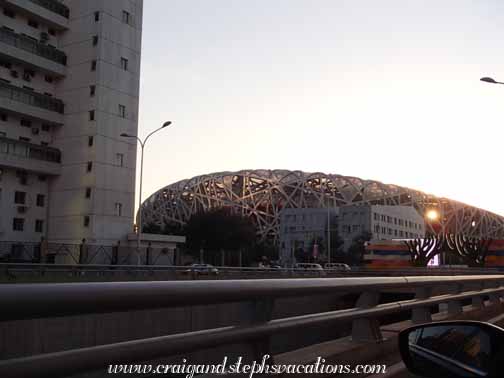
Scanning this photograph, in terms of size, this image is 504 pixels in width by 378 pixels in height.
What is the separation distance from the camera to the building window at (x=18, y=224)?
182 feet

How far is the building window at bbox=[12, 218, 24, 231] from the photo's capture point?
55344mm

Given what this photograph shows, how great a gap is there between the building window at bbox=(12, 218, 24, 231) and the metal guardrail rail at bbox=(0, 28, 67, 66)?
15862 mm

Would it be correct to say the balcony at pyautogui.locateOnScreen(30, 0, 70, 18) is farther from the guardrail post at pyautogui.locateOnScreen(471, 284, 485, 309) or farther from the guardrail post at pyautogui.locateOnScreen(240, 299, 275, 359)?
the guardrail post at pyautogui.locateOnScreen(240, 299, 275, 359)

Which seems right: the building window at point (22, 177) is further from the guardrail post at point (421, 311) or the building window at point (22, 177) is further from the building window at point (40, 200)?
the guardrail post at point (421, 311)

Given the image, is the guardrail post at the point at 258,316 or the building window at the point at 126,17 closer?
the guardrail post at the point at 258,316

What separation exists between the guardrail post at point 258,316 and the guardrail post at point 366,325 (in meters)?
2.04

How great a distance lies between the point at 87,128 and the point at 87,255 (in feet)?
44.9

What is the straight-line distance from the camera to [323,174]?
14800 cm

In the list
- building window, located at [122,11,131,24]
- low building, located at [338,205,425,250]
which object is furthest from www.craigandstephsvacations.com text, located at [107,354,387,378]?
low building, located at [338,205,425,250]

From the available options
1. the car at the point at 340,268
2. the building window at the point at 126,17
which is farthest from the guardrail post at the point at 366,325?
the building window at the point at 126,17

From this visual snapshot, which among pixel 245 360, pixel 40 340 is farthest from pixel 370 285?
pixel 40 340

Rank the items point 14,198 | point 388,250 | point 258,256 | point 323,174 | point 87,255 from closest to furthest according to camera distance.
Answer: point 87,255 → point 14,198 → point 388,250 → point 258,256 → point 323,174

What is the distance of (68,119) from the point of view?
5962 centimetres

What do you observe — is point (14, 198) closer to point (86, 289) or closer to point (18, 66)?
point (18, 66)
